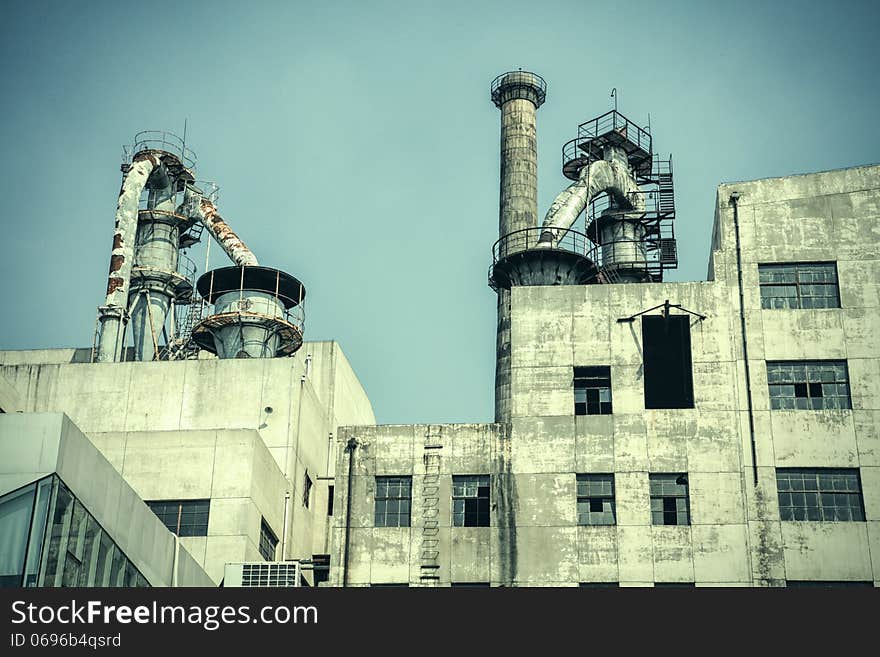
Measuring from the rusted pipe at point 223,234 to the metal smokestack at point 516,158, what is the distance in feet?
36.4

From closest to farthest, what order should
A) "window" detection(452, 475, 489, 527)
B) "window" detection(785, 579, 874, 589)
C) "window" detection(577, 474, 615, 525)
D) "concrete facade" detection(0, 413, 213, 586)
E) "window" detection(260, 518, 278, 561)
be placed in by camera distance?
"concrete facade" detection(0, 413, 213, 586), "window" detection(785, 579, 874, 589), "window" detection(577, 474, 615, 525), "window" detection(452, 475, 489, 527), "window" detection(260, 518, 278, 561)

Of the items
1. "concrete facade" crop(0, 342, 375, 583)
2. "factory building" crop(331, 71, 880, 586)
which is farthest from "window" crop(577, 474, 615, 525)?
"concrete facade" crop(0, 342, 375, 583)

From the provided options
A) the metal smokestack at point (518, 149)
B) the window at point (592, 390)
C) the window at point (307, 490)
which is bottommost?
the window at point (307, 490)

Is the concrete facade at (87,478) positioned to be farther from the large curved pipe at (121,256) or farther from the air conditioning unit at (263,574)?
the large curved pipe at (121,256)

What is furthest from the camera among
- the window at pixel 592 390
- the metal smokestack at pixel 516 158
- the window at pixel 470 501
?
the metal smokestack at pixel 516 158

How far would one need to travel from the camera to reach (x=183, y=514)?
154 ft

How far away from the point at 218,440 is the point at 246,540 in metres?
3.88

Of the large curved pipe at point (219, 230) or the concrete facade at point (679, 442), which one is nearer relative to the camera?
the concrete facade at point (679, 442)

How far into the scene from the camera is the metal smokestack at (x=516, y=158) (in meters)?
61.8

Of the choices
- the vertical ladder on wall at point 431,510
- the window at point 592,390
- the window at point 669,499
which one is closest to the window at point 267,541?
the vertical ladder on wall at point 431,510

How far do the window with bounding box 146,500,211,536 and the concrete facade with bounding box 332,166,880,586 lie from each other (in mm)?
4792

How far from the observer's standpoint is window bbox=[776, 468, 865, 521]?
145 ft

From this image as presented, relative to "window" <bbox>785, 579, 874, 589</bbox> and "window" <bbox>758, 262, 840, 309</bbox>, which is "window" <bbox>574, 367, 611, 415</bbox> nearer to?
"window" <bbox>758, 262, 840, 309</bbox>

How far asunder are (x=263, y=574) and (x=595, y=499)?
11171mm
